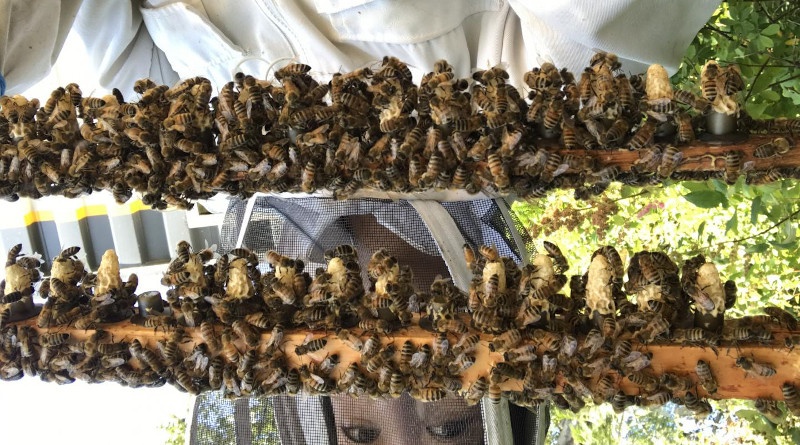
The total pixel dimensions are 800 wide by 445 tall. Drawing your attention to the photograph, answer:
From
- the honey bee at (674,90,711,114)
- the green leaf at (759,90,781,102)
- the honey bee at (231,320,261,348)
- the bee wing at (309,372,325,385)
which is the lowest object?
the bee wing at (309,372,325,385)

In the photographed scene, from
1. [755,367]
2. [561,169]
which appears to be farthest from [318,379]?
[755,367]

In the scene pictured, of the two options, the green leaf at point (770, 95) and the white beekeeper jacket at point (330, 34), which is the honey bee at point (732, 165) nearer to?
the white beekeeper jacket at point (330, 34)

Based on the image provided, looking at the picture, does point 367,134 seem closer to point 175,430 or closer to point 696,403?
point 696,403

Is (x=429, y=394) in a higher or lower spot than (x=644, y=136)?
lower

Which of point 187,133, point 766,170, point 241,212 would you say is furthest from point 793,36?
point 187,133

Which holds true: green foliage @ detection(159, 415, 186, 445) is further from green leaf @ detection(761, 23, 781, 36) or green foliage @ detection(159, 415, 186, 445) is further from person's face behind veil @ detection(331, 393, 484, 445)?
green leaf @ detection(761, 23, 781, 36)

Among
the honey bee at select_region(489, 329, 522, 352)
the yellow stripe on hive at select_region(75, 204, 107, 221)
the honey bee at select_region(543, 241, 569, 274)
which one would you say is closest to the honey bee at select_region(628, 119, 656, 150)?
the honey bee at select_region(543, 241, 569, 274)

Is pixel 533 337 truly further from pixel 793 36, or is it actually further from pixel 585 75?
pixel 793 36
